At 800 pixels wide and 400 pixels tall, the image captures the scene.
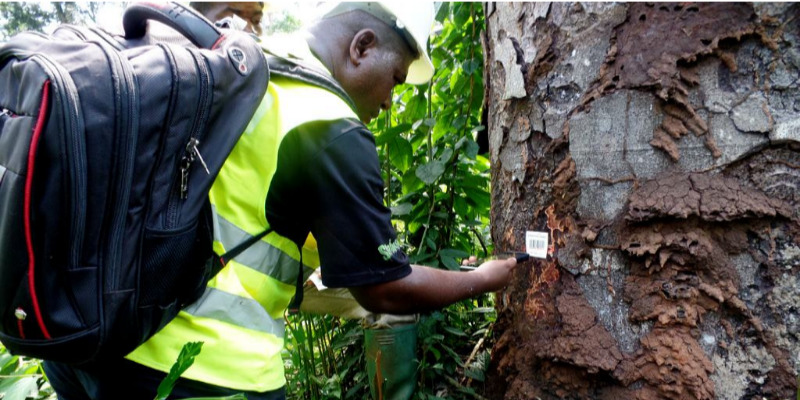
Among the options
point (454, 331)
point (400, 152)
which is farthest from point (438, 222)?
point (454, 331)

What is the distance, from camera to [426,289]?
1344mm

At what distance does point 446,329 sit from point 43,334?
141 cm

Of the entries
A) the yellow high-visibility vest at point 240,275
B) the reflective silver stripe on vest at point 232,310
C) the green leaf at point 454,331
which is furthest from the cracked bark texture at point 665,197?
the reflective silver stripe on vest at point 232,310

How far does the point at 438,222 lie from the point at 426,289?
92 centimetres

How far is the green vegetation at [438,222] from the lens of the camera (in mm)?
1985

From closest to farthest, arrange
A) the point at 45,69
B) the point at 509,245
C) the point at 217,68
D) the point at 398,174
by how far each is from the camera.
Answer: the point at 45,69 → the point at 217,68 → the point at 509,245 → the point at 398,174

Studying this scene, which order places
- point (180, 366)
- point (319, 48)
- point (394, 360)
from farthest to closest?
1. point (394, 360)
2. point (319, 48)
3. point (180, 366)

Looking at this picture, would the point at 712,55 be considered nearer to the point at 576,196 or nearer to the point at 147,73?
the point at 576,196

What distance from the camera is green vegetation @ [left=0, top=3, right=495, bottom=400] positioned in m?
1.99

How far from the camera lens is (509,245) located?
168 centimetres

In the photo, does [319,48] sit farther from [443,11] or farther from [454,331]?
[454,331]

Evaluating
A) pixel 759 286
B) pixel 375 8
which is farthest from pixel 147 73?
pixel 759 286

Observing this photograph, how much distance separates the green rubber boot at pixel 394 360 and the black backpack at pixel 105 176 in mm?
936

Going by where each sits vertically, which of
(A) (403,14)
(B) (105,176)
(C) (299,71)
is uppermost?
(A) (403,14)
